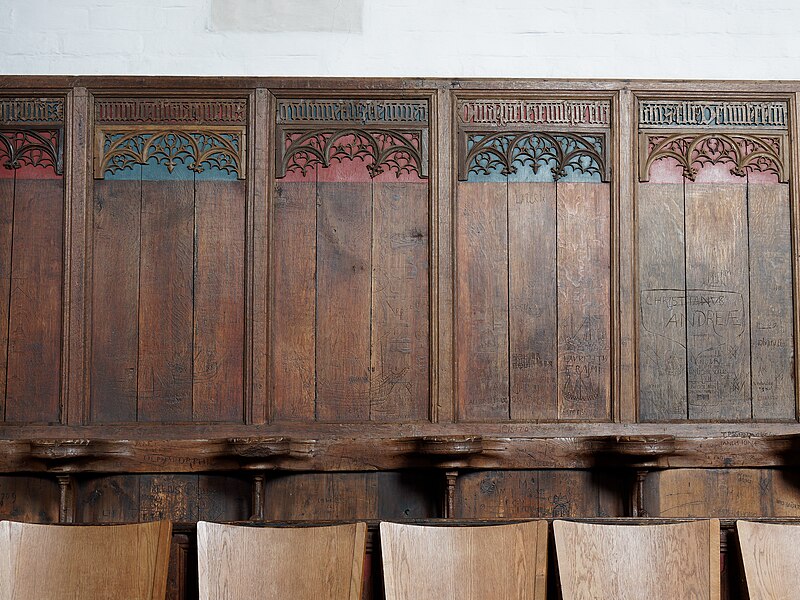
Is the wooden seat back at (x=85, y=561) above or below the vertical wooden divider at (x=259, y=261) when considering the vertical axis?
below

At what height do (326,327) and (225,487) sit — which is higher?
(326,327)

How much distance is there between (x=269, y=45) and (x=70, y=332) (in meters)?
1.79

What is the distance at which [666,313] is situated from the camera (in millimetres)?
4410

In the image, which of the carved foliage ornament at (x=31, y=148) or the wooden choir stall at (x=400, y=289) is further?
the carved foliage ornament at (x=31, y=148)

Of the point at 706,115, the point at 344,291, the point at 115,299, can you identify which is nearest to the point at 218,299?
the point at 115,299

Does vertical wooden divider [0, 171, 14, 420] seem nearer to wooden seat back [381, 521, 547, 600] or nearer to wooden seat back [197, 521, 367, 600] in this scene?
wooden seat back [197, 521, 367, 600]

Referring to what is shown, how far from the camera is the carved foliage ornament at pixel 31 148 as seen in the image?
14.4 ft

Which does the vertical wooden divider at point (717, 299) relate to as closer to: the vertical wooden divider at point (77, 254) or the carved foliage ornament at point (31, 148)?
the vertical wooden divider at point (77, 254)

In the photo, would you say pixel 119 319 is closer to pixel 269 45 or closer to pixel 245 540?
pixel 269 45

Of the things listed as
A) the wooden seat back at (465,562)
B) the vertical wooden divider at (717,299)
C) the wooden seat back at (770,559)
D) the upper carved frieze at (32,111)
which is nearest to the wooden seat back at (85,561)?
the wooden seat back at (465,562)

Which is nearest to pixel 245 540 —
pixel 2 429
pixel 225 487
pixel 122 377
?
pixel 225 487

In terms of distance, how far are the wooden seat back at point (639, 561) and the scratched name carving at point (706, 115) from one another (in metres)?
2.38

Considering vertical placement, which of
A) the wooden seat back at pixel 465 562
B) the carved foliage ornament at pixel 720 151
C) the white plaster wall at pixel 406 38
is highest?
the white plaster wall at pixel 406 38

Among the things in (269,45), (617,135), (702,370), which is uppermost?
(269,45)
